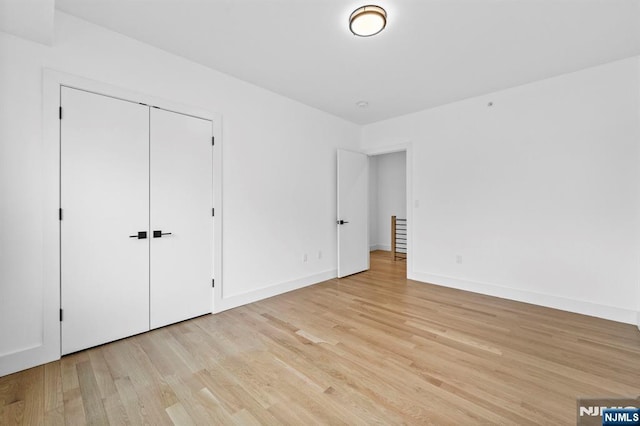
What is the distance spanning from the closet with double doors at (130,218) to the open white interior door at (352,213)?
222 cm

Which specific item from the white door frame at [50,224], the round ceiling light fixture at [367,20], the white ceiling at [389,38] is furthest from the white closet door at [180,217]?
the round ceiling light fixture at [367,20]

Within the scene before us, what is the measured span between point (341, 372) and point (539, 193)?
127 inches

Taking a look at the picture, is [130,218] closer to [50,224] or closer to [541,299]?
[50,224]

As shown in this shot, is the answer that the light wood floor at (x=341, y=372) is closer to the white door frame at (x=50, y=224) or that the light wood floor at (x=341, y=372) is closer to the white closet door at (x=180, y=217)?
the white door frame at (x=50, y=224)

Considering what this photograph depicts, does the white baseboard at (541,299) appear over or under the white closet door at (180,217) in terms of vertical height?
under

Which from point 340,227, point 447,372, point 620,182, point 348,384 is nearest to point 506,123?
point 620,182

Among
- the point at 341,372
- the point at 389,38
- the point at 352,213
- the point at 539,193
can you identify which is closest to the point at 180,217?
the point at 341,372

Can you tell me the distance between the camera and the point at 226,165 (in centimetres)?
316

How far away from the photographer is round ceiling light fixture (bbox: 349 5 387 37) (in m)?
2.07

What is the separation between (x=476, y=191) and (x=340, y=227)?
2.10 meters

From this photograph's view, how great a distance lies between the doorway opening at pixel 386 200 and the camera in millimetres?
7191

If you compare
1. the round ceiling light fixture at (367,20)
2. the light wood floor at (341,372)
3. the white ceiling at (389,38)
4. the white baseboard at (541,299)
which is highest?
the white ceiling at (389,38)

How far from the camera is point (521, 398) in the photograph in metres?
1.69

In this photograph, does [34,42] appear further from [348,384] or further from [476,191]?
[476,191]
